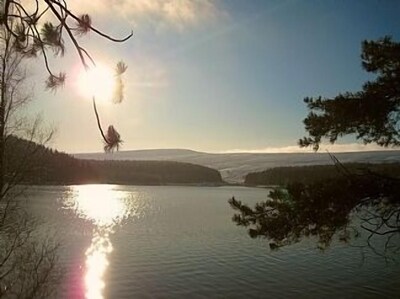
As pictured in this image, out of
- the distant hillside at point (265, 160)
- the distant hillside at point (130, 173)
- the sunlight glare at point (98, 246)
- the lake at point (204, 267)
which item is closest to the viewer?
the lake at point (204, 267)

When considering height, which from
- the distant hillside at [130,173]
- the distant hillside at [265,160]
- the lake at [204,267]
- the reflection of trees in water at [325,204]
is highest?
the distant hillside at [265,160]

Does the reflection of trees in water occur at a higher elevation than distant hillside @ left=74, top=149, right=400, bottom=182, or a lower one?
lower

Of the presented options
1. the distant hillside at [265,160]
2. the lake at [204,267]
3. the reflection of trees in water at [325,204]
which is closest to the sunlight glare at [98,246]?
the lake at [204,267]

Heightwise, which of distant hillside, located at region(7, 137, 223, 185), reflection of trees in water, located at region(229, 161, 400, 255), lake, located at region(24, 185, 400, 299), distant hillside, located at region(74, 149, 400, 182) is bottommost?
lake, located at region(24, 185, 400, 299)

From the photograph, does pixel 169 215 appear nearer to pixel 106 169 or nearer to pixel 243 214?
pixel 243 214

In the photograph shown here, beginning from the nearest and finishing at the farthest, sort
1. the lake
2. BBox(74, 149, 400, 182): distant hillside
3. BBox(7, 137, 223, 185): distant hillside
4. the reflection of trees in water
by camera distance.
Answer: the reflection of trees in water → the lake → BBox(7, 137, 223, 185): distant hillside → BBox(74, 149, 400, 182): distant hillside

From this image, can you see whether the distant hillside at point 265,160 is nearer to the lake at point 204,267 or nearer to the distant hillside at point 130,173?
the distant hillside at point 130,173

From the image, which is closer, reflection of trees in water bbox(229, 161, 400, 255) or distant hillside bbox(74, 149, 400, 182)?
reflection of trees in water bbox(229, 161, 400, 255)

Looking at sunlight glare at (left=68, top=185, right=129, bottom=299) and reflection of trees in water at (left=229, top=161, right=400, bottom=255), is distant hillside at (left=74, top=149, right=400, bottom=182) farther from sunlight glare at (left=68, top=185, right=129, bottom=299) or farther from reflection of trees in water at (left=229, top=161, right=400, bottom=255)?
reflection of trees in water at (left=229, top=161, right=400, bottom=255)

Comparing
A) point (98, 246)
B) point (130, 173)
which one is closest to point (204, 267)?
point (98, 246)

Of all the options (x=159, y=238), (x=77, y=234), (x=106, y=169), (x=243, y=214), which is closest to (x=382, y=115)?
(x=243, y=214)

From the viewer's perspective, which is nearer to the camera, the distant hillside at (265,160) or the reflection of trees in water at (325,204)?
the reflection of trees in water at (325,204)

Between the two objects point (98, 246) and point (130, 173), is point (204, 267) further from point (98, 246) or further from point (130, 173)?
point (130, 173)

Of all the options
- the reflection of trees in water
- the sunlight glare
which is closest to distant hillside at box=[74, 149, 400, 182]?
the sunlight glare
